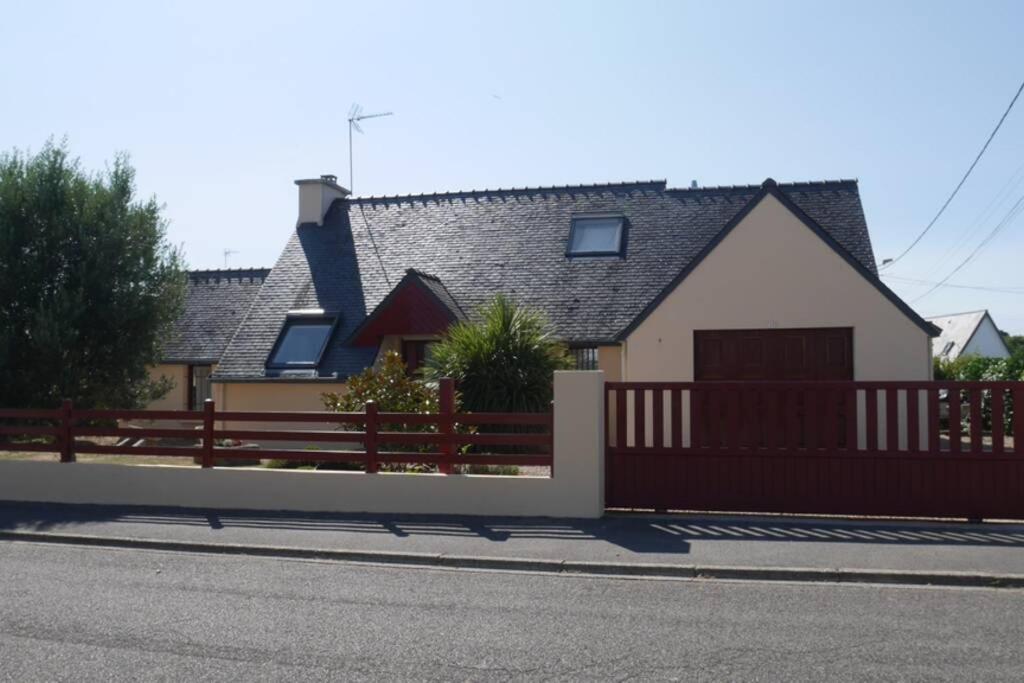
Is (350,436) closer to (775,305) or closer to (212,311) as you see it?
(775,305)

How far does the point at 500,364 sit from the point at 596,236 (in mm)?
7588

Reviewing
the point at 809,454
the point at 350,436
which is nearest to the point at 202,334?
the point at 350,436

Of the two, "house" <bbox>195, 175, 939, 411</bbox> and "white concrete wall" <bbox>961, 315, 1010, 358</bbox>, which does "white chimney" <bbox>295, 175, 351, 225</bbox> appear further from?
"white concrete wall" <bbox>961, 315, 1010, 358</bbox>

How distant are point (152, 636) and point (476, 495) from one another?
211 inches

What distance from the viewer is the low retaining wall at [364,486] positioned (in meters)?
11.7

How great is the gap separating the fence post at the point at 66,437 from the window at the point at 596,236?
12164mm

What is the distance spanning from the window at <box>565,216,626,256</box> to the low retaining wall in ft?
37.5

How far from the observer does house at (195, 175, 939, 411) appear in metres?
17.0

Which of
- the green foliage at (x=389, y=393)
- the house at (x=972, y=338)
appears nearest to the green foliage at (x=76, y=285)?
the green foliage at (x=389, y=393)

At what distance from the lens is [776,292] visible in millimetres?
17016

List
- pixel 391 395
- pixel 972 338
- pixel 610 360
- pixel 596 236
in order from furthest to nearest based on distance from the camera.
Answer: pixel 972 338, pixel 596 236, pixel 610 360, pixel 391 395

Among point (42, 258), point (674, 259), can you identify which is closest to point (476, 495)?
point (42, 258)

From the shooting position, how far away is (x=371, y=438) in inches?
485

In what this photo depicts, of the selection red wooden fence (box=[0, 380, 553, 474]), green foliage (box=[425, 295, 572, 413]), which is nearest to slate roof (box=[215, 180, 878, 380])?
green foliage (box=[425, 295, 572, 413])
